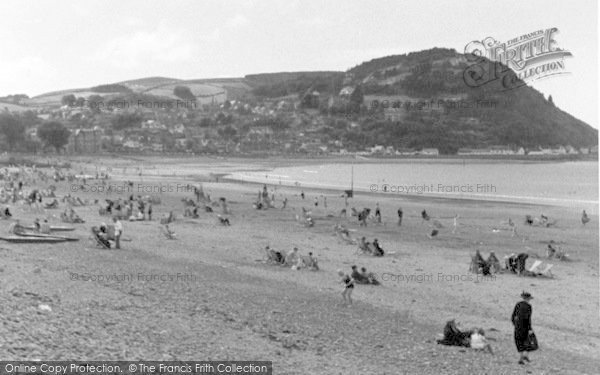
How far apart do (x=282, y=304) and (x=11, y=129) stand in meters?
120

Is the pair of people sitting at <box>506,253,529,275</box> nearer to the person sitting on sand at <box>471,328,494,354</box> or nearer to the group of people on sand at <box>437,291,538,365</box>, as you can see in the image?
the group of people on sand at <box>437,291,538,365</box>

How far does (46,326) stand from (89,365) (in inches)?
64.6

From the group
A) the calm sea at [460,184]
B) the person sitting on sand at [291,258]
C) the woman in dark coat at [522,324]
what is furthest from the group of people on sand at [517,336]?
the calm sea at [460,184]

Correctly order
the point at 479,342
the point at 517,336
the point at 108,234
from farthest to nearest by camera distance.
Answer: the point at 108,234, the point at 479,342, the point at 517,336

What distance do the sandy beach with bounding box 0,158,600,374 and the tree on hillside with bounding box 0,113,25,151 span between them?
105 m

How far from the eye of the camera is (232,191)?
47469mm

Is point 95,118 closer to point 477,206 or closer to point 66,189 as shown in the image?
point 66,189

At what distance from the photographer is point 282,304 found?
1226 cm

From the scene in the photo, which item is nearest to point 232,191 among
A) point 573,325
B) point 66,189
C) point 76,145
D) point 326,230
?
point 66,189

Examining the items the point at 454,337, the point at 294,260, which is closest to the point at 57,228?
the point at 294,260
